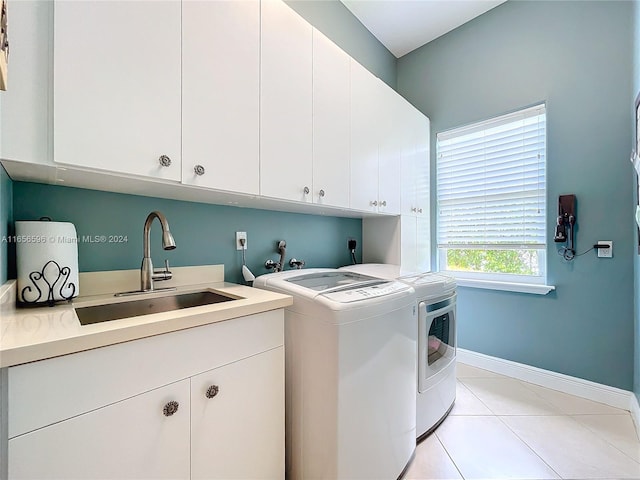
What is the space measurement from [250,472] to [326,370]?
0.44 m

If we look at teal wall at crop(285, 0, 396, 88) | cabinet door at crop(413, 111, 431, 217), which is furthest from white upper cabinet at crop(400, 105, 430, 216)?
teal wall at crop(285, 0, 396, 88)

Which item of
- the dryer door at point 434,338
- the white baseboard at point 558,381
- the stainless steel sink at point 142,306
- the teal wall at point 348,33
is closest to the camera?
the stainless steel sink at point 142,306

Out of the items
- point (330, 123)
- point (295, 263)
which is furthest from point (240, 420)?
point (330, 123)

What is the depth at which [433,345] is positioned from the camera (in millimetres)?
1604

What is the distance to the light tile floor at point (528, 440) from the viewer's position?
133cm

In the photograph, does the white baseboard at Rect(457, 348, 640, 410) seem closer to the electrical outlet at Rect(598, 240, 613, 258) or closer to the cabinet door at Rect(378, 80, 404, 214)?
the electrical outlet at Rect(598, 240, 613, 258)

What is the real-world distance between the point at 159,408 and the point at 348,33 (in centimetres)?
285

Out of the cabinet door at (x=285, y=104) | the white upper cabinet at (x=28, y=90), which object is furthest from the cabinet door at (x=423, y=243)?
the white upper cabinet at (x=28, y=90)

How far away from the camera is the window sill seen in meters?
2.07

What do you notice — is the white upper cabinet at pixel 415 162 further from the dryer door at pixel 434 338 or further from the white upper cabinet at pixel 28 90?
the white upper cabinet at pixel 28 90

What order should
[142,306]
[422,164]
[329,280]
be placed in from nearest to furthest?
[142,306] < [329,280] < [422,164]

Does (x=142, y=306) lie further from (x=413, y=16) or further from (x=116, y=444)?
(x=413, y=16)

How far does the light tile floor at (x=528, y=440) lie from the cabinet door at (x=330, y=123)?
150 cm

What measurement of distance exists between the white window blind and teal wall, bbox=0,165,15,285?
9.36 ft
